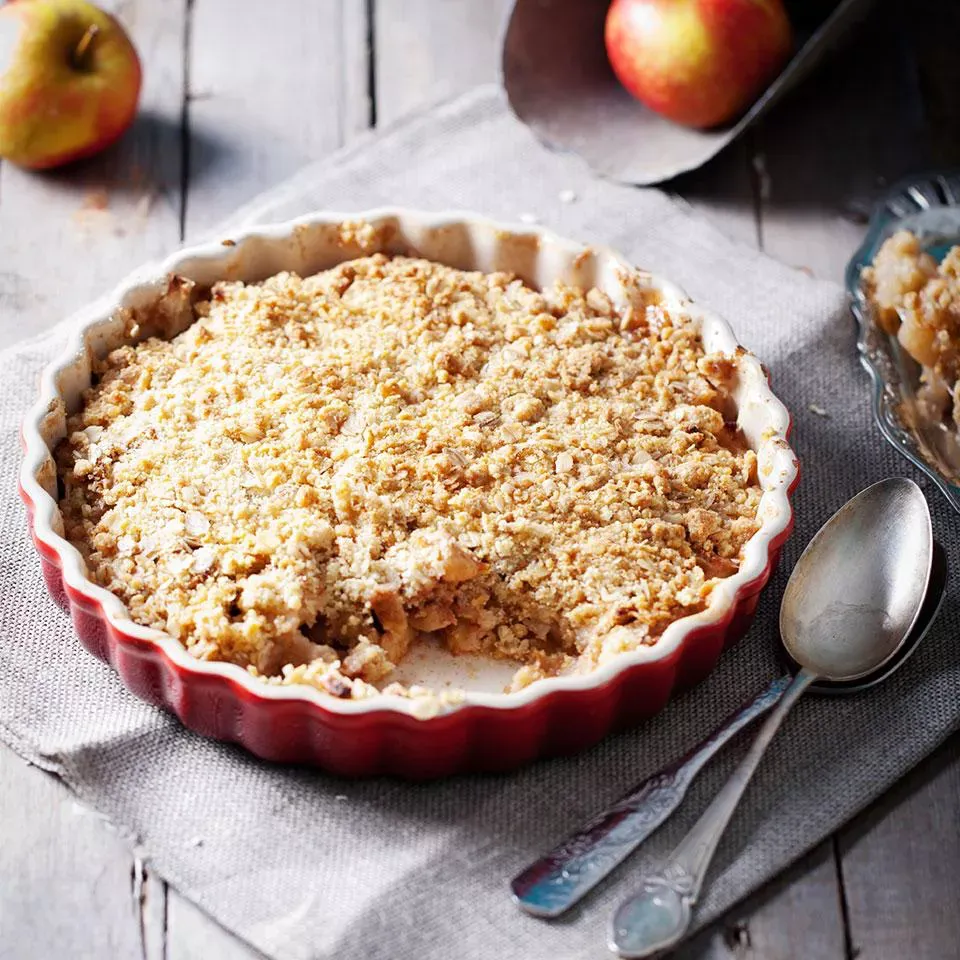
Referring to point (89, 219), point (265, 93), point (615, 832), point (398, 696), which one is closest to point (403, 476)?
point (398, 696)

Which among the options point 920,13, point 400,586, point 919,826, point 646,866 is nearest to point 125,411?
point 400,586

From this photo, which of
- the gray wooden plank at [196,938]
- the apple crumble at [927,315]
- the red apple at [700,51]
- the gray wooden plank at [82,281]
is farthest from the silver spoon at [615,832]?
the red apple at [700,51]

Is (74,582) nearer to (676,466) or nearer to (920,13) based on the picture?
(676,466)

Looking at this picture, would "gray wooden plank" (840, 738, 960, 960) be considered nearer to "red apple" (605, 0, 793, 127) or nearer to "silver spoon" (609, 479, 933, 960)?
"silver spoon" (609, 479, 933, 960)

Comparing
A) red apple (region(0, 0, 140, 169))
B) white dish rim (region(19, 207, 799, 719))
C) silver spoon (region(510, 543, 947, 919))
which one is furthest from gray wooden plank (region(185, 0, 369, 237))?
silver spoon (region(510, 543, 947, 919))

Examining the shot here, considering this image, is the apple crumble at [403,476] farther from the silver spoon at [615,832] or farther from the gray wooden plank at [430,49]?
the gray wooden plank at [430,49]

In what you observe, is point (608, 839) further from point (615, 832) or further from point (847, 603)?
point (847, 603)
